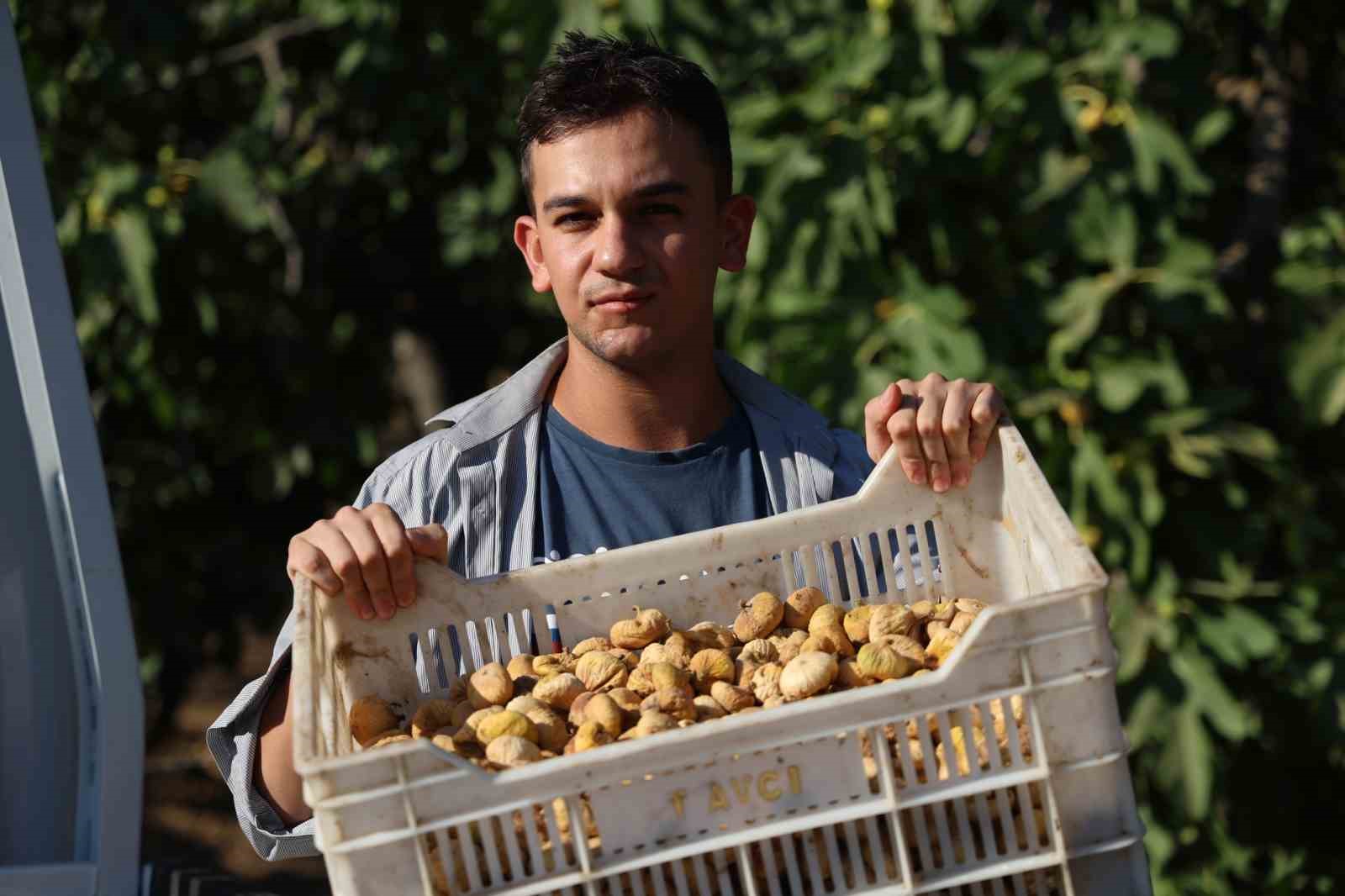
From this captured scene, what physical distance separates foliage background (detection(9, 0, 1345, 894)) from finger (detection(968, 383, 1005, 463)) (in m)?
1.30

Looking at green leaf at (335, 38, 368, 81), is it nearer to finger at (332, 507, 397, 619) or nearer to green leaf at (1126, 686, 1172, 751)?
green leaf at (1126, 686, 1172, 751)

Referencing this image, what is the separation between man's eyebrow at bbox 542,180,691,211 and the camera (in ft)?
5.49

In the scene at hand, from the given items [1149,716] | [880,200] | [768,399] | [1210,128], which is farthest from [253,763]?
[1210,128]

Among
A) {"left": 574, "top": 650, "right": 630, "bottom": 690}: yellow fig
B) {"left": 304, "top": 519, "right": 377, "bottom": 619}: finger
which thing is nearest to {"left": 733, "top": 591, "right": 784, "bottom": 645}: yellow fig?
{"left": 574, "top": 650, "right": 630, "bottom": 690}: yellow fig

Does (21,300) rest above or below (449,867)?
above

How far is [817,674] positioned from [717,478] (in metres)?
0.52

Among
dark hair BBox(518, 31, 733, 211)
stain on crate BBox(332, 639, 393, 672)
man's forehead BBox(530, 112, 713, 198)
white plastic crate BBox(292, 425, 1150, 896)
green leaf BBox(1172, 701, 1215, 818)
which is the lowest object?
green leaf BBox(1172, 701, 1215, 818)

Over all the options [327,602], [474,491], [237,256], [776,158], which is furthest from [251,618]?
[327,602]

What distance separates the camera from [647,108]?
5.68ft

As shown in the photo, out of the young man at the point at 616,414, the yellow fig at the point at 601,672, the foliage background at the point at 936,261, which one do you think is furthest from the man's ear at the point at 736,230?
the foliage background at the point at 936,261

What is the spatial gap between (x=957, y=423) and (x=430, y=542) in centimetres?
49

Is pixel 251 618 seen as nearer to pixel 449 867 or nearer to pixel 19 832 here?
pixel 19 832

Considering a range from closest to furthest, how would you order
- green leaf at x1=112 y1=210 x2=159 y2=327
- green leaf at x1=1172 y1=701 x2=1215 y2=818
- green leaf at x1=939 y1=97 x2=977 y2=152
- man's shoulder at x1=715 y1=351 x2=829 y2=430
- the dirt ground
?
man's shoulder at x1=715 y1=351 x2=829 y2=430
green leaf at x1=939 y1=97 x2=977 y2=152
green leaf at x1=1172 y1=701 x2=1215 y2=818
green leaf at x1=112 y1=210 x2=159 y2=327
the dirt ground

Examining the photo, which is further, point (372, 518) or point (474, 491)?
point (474, 491)
